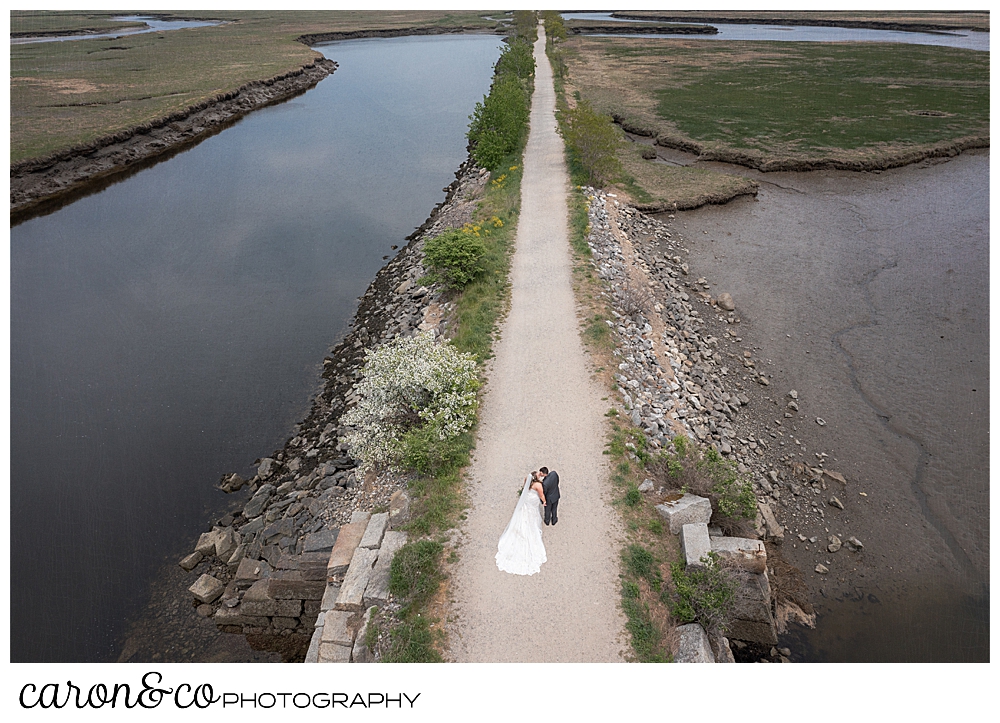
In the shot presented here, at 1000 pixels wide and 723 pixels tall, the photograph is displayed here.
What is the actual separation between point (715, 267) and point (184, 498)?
23453 millimetres

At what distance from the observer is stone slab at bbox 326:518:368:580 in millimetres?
12852

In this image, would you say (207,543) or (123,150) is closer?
(207,543)

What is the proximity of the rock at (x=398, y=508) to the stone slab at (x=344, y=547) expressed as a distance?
65 centimetres

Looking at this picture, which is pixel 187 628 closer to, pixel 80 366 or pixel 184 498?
pixel 184 498

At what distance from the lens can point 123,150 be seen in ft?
150

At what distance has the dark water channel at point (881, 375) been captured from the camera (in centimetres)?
1386

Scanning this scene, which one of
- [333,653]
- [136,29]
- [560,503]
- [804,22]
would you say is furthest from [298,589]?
[136,29]

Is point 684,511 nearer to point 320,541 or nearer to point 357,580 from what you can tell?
point 357,580

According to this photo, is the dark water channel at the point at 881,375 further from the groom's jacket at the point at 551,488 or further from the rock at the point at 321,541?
the rock at the point at 321,541

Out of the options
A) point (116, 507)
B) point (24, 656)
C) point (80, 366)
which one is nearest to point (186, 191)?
point (80, 366)

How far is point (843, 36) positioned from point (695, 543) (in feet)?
394

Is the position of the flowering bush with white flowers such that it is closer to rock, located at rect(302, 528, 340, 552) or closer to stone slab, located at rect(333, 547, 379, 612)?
rock, located at rect(302, 528, 340, 552)

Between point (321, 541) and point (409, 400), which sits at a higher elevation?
point (409, 400)

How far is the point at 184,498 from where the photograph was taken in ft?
56.1
